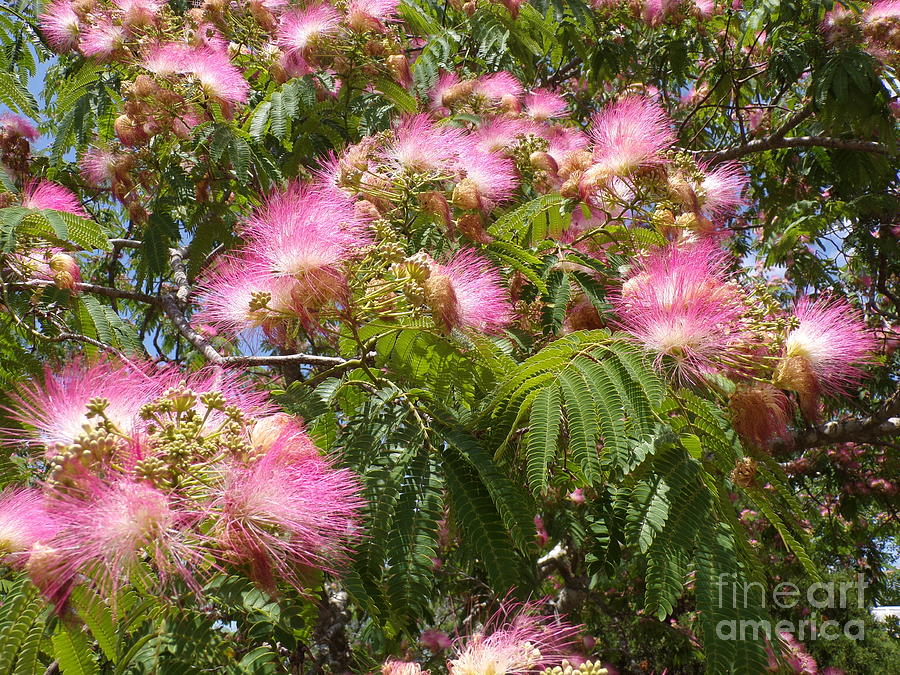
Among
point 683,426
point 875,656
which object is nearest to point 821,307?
point 683,426

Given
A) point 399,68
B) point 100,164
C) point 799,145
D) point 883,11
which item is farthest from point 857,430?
point 100,164

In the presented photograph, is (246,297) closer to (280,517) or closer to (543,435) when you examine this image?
(280,517)

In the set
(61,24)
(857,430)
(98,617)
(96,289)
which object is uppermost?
(61,24)

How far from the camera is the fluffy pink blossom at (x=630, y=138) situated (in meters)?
3.28

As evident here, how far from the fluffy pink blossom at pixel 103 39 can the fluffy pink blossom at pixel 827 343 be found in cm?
405

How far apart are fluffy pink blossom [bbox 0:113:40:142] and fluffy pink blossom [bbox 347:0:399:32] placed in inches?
97.0

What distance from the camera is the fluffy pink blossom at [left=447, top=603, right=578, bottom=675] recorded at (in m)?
2.00

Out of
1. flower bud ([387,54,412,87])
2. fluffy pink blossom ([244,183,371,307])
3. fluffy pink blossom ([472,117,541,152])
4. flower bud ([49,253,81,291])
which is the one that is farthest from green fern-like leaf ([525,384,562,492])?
flower bud ([387,54,412,87])

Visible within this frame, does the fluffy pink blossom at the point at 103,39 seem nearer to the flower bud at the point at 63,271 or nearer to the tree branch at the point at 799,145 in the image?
the flower bud at the point at 63,271

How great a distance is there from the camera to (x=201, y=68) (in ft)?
13.0

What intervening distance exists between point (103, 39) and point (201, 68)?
82 cm

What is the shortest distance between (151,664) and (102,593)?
A: 29 centimetres

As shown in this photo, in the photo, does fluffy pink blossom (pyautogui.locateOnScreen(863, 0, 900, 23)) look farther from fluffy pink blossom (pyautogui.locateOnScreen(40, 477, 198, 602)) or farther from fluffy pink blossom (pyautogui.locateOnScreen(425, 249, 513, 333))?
fluffy pink blossom (pyautogui.locateOnScreen(40, 477, 198, 602))

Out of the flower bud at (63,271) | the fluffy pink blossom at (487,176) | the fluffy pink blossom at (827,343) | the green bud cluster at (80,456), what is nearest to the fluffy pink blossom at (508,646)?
the green bud cluster at (80,456)
